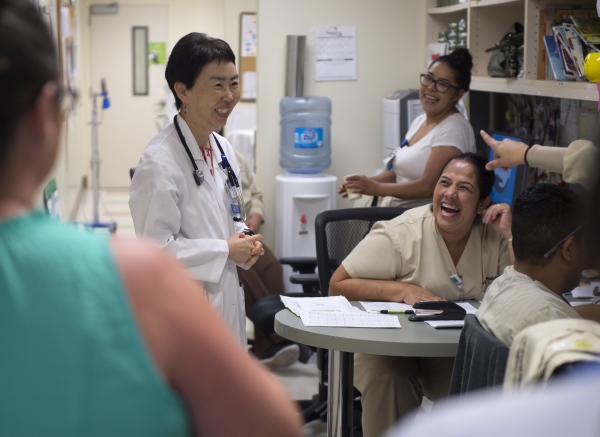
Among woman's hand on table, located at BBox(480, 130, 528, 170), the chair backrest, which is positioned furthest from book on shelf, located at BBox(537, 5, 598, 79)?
the chair backrest

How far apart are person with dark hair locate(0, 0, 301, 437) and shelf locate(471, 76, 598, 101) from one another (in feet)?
7.26

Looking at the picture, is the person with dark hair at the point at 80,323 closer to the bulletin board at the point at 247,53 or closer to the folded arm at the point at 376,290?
the folded arm at the point at 376,290

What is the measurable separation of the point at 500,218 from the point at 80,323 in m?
2.19

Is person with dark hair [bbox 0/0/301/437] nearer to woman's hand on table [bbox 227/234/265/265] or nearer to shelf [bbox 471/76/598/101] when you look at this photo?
woman's hand on table [bbox 227/234/265/265]

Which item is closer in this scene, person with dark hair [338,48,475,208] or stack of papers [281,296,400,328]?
stack of papers [281,296,400,328]

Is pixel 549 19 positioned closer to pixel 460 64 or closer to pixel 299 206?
pixel 460 64

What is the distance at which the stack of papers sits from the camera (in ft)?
7.27

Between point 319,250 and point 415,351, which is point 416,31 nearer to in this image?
point 319,250

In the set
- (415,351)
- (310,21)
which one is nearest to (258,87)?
(310,21)

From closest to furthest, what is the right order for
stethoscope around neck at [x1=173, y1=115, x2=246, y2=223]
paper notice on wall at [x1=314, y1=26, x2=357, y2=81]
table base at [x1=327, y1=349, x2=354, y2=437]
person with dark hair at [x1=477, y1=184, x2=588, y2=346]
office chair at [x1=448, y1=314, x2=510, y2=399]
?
office chair at [x1=448, y1=314, x2=510, y2=399] → person with dark hair at [x1=477, y1=184, x2=588, y2=346] → table base at [x1=327, y1=349, x2=354, y2=437] → stethoscope around neck at [x1=173, y1=115, x2=246, y2=223] → paper notice on wall at [x1=314, y1=26, x2=357, y2=81]

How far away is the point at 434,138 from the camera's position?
11.6ft

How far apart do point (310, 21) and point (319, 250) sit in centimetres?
216

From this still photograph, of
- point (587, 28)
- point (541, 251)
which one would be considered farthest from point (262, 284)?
point (541, 251)

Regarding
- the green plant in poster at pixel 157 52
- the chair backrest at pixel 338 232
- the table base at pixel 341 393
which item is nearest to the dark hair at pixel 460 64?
the chair backrest at pixel 338 232
